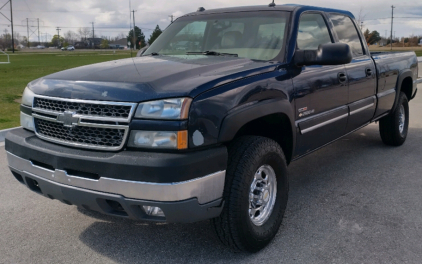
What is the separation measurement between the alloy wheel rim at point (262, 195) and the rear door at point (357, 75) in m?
1.70

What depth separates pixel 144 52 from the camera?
15.1 ft

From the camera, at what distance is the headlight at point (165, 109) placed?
8.50ft

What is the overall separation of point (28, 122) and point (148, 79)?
1077 millimetres

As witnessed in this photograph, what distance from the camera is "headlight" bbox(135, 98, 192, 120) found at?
2.59m

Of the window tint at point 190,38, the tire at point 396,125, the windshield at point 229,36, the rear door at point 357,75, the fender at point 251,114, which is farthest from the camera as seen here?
the tire at point 396,125

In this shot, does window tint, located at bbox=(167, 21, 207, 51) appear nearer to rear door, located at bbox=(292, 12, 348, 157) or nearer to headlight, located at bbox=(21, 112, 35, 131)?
rear door, located at bbox=(292, 12, 348, 157)

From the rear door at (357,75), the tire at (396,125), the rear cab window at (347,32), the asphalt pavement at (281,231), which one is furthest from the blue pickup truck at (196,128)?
the tire at (396,125)

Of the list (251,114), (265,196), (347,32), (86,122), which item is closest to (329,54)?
(251,114)

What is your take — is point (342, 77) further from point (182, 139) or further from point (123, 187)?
point (123, 187)

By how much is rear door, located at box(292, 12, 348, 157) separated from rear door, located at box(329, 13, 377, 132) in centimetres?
19

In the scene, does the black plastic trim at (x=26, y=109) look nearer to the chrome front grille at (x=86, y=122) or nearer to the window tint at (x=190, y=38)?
the chrome front grille at (x=86, y=122)

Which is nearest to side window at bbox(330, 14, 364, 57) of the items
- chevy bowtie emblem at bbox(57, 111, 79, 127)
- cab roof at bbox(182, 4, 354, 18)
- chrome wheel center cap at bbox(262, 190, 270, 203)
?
cab roof at bbox(182, 4, 354, 18)

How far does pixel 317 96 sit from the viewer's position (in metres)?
3.91

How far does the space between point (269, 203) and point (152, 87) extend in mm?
1305
